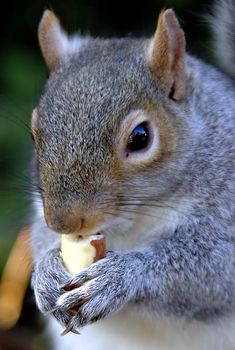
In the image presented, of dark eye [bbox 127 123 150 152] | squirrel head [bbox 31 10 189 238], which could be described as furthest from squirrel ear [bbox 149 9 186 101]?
dark eye [bbox 127 123 150 152]

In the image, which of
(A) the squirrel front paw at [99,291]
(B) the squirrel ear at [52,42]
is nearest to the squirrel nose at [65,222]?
(A) the squirrel front paw at [99,291]

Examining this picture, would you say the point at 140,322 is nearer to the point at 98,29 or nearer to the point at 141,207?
A: the point at 141,207

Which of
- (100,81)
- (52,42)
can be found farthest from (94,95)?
(52,42)

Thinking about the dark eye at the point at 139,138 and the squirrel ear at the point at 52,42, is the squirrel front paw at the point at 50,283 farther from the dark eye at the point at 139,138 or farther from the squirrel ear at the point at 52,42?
the squirrel ear at the point at 52,42

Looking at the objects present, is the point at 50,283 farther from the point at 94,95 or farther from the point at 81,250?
the point at 94,95

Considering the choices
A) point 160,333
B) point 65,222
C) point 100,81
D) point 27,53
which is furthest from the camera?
point 27,53

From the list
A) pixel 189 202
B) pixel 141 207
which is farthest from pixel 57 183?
pixel 189 202

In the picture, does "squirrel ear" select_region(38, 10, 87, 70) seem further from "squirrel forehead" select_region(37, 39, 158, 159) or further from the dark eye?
the dark eye
